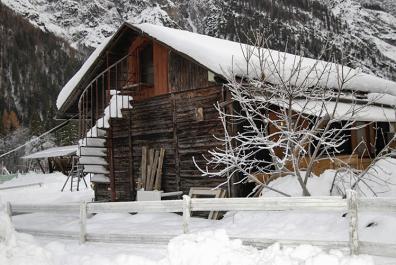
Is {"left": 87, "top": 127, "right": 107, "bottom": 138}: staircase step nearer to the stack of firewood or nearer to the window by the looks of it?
the stack of firewood

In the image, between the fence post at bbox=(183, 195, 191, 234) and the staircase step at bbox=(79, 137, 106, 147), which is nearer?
the fence post at bbox=(183, 195, 191, 234)

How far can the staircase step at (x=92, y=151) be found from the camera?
52.2 ft

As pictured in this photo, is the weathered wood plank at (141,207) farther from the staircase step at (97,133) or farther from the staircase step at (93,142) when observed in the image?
the staircase step at (93,142)

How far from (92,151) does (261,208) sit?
10.2 m

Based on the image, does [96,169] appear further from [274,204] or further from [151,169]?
[274,204]

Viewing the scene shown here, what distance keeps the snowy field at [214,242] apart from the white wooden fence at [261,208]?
0.46 ft

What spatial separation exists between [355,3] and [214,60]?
5686 inches

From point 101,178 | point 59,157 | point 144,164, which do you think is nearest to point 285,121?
point 144,164

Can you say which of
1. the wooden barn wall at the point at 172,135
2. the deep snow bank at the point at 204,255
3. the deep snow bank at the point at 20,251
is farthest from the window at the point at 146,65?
the deep snow bank at the point at 204,255

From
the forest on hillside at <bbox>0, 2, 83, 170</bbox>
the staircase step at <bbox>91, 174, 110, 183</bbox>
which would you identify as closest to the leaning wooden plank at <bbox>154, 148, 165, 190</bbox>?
the staircase step at <bbox>91, 174, 110, 183</bbox>

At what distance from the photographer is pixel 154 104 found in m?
15.1

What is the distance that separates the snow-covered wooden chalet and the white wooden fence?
164 inches

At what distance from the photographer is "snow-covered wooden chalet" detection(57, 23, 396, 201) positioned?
523 inches

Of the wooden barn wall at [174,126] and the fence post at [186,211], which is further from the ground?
the wooden barn wall at [174,126]
